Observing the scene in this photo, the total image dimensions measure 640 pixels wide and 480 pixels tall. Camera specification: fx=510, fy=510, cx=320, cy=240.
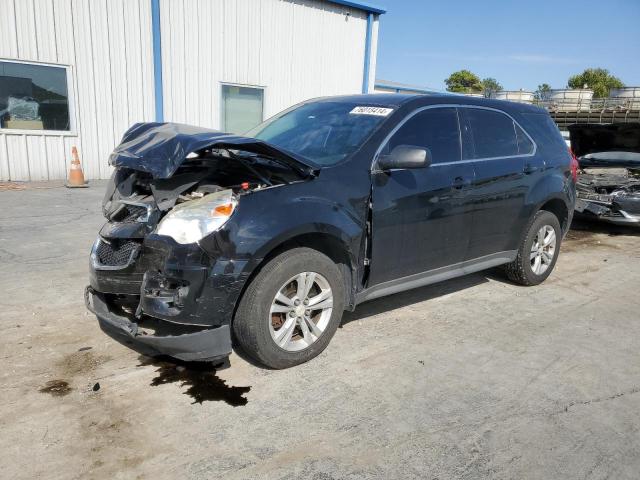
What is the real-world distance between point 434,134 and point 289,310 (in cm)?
192

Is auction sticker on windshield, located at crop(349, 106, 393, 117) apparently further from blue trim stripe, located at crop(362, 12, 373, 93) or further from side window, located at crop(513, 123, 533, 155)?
blue trim stripe, located at crop(362, 12, 373, 93)

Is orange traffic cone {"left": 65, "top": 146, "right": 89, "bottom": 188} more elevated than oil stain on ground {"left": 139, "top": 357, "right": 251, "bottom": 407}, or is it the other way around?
orange traffic cone {"left": 65, "top": 146, "right": 89, "bottom": 188}

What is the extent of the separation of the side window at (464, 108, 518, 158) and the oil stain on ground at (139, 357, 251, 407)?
111 inches

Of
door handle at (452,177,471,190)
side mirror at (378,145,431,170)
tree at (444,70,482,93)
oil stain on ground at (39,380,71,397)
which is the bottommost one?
oil stain on ground at (39,380,71,397)

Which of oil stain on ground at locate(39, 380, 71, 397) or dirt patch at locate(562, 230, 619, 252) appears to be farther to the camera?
dirt patch at locate(562, 230, 619, 252)

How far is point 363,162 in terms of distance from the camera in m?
3.61

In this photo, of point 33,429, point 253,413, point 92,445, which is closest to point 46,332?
point 33,429

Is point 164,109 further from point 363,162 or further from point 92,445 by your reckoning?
point 92,445

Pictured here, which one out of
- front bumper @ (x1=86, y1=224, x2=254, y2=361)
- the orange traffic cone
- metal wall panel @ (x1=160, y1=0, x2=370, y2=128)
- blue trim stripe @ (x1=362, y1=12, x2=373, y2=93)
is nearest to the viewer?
front bumper @ (x1=86, y1=224, x2=254, y2=361)

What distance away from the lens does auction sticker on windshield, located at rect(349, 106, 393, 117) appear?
12.9 feet

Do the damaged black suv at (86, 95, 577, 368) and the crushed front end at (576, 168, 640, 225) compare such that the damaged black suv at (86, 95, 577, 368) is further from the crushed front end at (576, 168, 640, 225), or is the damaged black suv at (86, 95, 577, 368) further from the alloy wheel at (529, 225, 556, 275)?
the crushed front end at (576, 168, 640, 225)

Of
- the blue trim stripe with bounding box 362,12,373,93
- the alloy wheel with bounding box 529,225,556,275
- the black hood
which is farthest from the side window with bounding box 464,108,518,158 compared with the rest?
the blue trim stripe with bounding box 362,12,373,93

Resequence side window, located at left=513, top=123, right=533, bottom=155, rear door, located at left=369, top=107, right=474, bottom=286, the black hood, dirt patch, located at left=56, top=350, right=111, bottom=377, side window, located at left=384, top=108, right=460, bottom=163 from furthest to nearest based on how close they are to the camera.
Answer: the black hood < side window, located at left=513, top=123, right=533, bottom=155 < side window, located at left=384, top=108, right=460, bottom=163 < rear door, located at left=369, top=107, right=474, bottom=286 < dirt patch, located at left=56, top=350, right=111, bottom=377

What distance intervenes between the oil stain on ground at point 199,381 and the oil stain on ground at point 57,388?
47 cm
